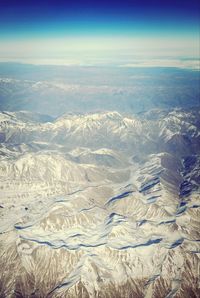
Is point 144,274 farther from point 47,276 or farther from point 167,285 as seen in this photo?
point 47,276

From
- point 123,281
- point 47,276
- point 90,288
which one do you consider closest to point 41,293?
point 47,276

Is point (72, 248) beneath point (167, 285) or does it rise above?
above

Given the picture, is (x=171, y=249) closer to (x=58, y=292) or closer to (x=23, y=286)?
(x=58, y=292)

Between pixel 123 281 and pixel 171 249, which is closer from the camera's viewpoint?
pixel 123 281

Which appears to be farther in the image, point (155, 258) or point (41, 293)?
point (155, 258)

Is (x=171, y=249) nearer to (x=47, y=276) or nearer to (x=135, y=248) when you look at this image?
(x=135, y=248)

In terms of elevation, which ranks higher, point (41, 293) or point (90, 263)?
point (90, 263)

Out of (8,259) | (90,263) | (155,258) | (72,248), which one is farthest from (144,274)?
(8,259)
